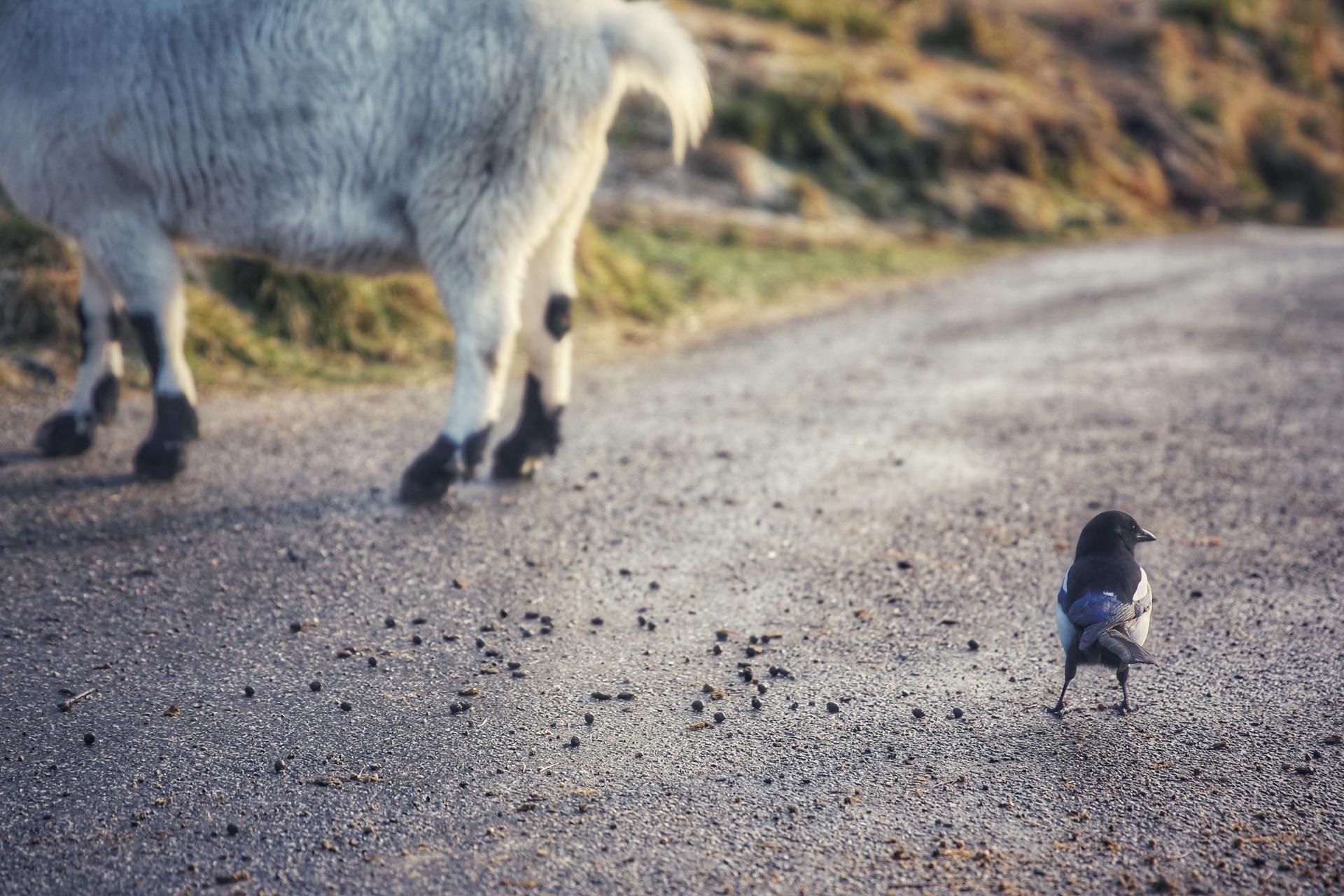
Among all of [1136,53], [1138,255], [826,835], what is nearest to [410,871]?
[826,835]

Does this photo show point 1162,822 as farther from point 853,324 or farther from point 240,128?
point 853,324

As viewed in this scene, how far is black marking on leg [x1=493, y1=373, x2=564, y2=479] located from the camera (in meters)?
5.84

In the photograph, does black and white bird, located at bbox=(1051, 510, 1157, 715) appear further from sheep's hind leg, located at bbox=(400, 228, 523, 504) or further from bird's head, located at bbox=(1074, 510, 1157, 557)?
sheep's hind leg, located at bbox=(400, 228, 523, 504)

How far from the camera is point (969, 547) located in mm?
5055

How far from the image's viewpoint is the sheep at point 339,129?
5195 millimetres

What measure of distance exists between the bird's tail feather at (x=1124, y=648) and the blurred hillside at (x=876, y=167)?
5328 millimetres

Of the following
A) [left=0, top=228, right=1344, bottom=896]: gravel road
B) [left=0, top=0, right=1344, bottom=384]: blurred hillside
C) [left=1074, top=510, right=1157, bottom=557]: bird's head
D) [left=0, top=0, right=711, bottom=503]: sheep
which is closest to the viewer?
[left=0, top=228, right=1344, bottom=896]: gravel road

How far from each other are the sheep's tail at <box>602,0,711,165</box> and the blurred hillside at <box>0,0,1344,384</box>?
3.10 meters

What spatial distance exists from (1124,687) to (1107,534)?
0.59m

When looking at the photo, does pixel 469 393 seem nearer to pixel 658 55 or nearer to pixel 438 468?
pixel 438 468

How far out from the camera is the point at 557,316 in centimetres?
585

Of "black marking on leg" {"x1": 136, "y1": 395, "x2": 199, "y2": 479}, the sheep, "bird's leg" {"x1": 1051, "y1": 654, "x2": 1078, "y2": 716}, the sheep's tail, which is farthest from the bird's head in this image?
"black marking on leg" {"x1": 136, "y1": 395, "x2": 199, "y2": 479}

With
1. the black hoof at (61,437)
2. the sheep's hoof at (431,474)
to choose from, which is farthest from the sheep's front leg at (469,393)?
the black hoof at (61,437)

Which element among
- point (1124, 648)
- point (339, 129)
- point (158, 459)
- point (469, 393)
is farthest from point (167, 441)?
point (1124, 648)
